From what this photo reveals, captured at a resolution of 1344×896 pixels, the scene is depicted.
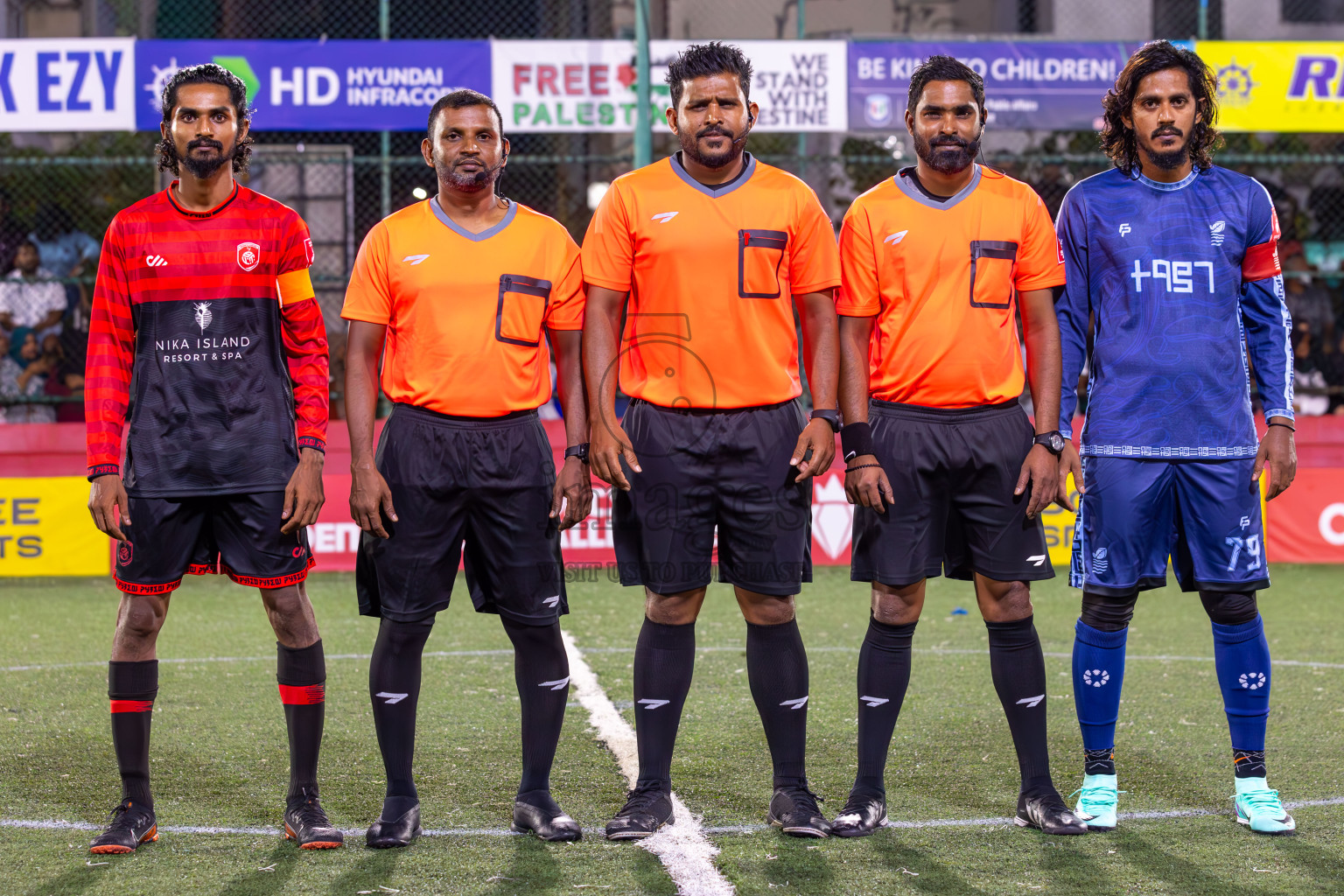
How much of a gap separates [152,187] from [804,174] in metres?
5.83

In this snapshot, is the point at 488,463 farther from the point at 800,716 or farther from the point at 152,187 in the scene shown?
the point at 152,187

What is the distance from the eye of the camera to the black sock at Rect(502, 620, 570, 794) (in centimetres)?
429

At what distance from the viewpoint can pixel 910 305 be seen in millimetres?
4238

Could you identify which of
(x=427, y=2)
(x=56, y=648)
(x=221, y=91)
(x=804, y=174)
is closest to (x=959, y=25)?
(x=804, y=174)

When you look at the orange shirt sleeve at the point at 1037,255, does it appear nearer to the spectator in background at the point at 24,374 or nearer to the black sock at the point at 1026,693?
the black sock at the point at 1026,693

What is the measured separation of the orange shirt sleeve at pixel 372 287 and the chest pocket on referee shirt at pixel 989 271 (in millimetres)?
1684

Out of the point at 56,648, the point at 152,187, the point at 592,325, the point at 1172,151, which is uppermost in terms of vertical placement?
the point at 152,187

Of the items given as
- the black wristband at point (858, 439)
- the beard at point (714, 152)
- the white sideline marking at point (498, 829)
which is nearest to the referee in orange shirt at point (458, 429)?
the white sideline marking at point (498, 829)

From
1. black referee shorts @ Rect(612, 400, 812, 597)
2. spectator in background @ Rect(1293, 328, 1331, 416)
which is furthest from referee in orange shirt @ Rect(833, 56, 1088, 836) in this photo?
spectator in background @ Rect(1293, 328, 1331, 416)

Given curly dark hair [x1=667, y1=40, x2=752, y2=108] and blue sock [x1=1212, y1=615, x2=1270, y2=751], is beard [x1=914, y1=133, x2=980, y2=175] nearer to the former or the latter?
curly dark hair [x1=667, y1=40, x2=752, y2=108]

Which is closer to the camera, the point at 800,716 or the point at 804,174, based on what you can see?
the point at 800,716

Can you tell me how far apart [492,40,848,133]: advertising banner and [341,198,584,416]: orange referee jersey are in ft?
28.9

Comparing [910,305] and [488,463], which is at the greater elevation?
[910,305]

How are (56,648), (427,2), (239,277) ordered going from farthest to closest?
(427,2), (56,648), (239,277)
